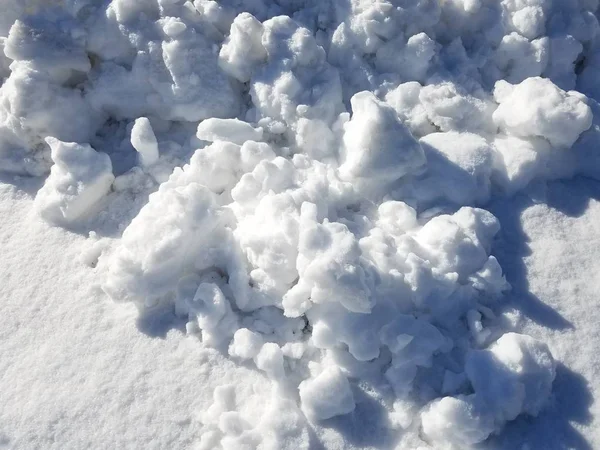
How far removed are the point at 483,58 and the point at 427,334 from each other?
1.09 meters

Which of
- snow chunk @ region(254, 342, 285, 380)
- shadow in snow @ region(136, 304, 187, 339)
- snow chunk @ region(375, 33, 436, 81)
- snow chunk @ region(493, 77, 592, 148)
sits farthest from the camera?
snow chunk @ region(375, 33, 436, 81)

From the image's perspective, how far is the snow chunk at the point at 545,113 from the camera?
2.14m

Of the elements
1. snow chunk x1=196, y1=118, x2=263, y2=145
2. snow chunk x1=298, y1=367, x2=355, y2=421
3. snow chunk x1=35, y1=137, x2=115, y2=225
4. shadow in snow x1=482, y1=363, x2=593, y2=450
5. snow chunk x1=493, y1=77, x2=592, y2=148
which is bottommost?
shadow in snow x1=482, y1=363, x2=593, y2=450

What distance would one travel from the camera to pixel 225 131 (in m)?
2.11

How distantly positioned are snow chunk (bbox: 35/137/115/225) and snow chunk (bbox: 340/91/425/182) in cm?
76

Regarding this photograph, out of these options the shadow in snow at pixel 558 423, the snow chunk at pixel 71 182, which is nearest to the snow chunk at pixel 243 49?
the snow chunk at pixel 71 182

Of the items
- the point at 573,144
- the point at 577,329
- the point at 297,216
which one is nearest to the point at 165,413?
the point at 297,216

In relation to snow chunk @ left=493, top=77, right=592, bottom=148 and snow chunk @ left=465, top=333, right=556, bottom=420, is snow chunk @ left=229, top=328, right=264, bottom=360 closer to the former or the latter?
snow chunk @ left=465, top=333, right=556, bottom=420

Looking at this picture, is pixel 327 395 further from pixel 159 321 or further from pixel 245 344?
pixel 159 321

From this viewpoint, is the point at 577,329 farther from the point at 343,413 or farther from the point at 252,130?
the point at 252,130

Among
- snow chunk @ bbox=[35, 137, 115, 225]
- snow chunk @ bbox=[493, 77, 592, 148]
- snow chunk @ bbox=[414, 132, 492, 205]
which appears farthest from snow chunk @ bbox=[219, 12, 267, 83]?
snow chunk @ bbox=[493, 77, 592, 148]

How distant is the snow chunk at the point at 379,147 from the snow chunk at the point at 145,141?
0.60m

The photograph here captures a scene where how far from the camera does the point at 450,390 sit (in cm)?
174

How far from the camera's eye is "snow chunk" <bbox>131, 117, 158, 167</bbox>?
2113 millimetres
